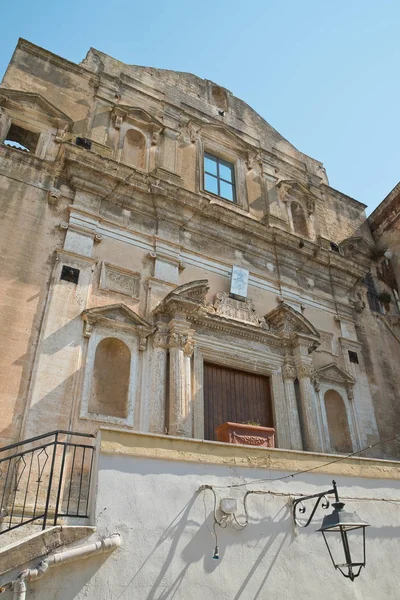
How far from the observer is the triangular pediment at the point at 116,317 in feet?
27.8

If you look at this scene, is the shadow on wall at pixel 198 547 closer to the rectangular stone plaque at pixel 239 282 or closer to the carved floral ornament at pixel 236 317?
the carved floral ornament at pixel 236 317

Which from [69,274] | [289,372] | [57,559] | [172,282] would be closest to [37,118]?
[69,274]

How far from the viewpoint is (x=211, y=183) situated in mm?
12703

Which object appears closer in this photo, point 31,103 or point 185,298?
point 185,298

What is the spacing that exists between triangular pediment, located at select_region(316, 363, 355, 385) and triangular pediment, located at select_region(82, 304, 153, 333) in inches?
156

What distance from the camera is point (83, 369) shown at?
8.05 m

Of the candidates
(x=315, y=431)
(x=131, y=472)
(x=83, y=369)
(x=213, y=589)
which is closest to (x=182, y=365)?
(x=83, y=369)

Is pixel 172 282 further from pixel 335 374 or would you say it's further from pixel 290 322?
pixel 335 374

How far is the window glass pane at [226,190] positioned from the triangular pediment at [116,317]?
201 inches

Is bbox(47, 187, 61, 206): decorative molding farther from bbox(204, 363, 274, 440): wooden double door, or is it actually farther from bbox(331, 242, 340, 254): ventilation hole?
bbox(331, 242, 340, 254): ventilation hole

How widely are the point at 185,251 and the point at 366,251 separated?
6363mm

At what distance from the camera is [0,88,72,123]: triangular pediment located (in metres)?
10.1

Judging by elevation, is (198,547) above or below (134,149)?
below

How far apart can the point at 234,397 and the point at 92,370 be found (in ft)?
9.22
